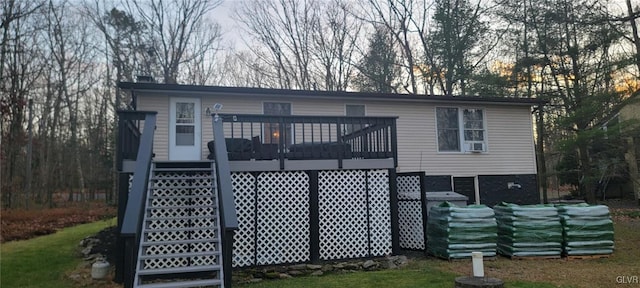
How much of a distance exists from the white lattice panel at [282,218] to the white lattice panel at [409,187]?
2.32 metres

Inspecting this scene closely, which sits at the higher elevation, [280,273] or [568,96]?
[568,96]

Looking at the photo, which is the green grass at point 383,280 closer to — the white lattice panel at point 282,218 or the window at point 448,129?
the white lattice panel at point 282,218

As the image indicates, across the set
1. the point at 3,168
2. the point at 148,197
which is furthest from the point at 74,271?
the point at 3,168

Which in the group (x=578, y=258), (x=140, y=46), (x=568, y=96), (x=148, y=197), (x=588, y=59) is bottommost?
(x=578, y=258)

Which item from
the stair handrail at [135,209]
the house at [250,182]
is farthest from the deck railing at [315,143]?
the stair handrail at [135,209]

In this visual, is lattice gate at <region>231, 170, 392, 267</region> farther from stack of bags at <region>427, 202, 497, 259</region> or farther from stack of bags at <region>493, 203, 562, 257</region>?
stack of bags at <region>493, 203, 562, 257</region>

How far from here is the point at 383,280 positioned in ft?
18.2

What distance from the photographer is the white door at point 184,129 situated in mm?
9742

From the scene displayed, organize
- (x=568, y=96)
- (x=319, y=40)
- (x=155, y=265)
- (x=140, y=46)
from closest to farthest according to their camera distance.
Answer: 1. (x=155, y=265)
2. (x=568, y=96)
3. (x=140, y=46)
4. (x=319, y=40)

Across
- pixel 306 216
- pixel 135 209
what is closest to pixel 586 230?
pixel 306 216

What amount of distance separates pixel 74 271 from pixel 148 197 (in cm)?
264

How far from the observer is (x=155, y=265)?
5.77 metres

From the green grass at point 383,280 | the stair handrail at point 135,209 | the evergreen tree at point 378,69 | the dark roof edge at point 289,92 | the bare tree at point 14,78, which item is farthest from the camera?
the evergreen tree at point 378,69

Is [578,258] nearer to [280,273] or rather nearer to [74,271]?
[280,273]
